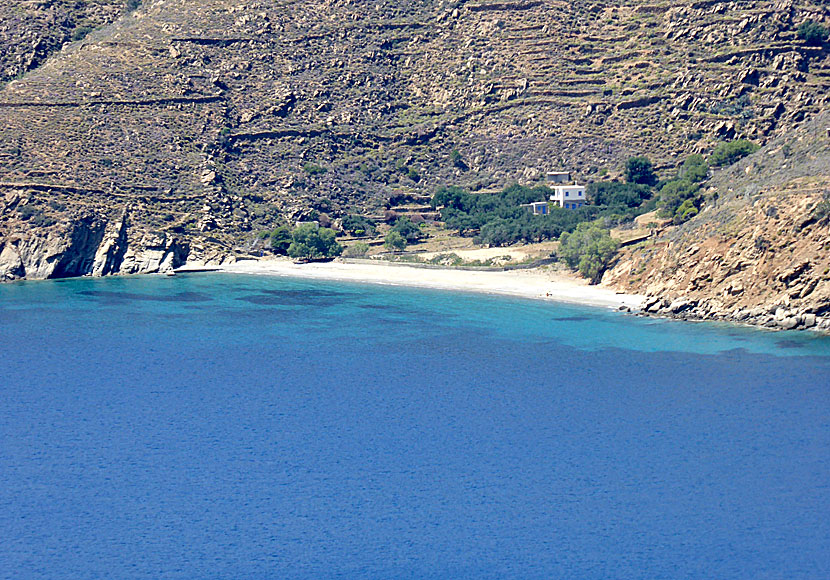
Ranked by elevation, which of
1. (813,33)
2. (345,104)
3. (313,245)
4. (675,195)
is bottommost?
(313,245)

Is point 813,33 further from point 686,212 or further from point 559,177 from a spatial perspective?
point 686,212

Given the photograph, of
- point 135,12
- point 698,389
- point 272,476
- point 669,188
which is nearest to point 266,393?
point 272,476

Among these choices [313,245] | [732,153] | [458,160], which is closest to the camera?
[732,153]

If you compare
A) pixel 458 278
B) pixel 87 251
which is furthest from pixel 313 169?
pixel 458 278

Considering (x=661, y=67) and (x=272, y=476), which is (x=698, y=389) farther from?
(x=661, y=67)

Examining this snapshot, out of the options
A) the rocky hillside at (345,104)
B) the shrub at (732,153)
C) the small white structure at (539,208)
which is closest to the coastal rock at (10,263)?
the rocky hillside at (345,104)

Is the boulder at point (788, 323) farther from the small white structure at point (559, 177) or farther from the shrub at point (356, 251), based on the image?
the small white structure at point (559, 177)
